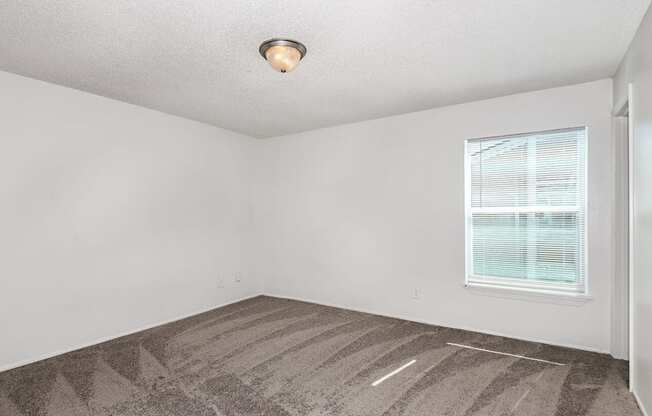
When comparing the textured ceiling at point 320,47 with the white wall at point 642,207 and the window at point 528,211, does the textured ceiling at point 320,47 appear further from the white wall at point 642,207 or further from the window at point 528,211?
the window at point 528,211

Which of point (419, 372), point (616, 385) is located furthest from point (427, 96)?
point (616, 385)

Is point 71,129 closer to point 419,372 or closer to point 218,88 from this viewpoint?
point 218,88

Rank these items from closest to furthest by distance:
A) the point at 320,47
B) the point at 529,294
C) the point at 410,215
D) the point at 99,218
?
the point at 320,47
the point at 529,294
the point at 99,218
the point at 410,215

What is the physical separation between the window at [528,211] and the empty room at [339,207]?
0.07 feet

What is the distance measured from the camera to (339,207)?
191 inches

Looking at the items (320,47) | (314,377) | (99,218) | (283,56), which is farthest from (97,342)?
(320,47)

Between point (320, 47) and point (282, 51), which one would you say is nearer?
point (282, 51)

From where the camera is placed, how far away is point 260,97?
366 cm

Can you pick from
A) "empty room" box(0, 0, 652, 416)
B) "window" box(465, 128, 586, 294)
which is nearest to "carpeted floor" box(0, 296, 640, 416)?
"empty room" box(0, 0, 652, 416)

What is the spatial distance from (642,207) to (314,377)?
2541mm

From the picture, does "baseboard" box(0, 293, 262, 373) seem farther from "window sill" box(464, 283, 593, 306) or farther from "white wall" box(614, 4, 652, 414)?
"white wall" box(614, 4, 652, 414)

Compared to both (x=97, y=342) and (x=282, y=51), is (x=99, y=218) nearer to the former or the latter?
(x=97, y=342)

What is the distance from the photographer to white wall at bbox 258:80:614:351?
3.25m

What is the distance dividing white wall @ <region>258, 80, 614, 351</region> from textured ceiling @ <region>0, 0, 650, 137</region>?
33cm
